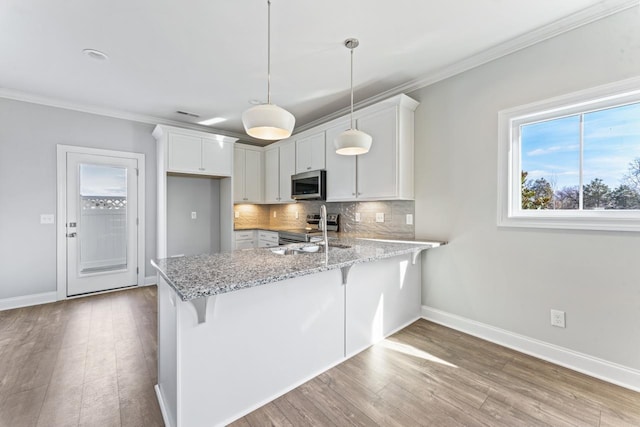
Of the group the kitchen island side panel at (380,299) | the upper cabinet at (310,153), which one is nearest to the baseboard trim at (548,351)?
the kitchen island side panel at (380,299)

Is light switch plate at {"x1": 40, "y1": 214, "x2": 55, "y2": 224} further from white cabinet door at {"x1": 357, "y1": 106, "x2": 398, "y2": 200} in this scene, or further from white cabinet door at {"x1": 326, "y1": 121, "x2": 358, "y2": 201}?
white cabinet door at {"x1": 357, "y1": 106, "x2": 398, "y2": 200}

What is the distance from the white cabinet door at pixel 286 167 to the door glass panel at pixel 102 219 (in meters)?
2.43

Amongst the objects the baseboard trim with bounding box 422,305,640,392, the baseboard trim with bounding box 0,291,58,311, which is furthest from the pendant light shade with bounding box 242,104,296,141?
the baseboard trim with bounding box 0,291,58,311

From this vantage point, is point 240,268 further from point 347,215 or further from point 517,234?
point 347,215

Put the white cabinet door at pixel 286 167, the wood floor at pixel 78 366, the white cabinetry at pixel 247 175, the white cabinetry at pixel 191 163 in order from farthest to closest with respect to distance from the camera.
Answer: the white cabinetry at pixel 247 175
the white cabinet door at pixel 286 167
the white cabinetry at pixel 191 163
the wood floor at pixel 78 366

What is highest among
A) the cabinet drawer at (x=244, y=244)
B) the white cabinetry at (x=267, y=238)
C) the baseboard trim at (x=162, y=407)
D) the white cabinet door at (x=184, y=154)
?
the white cabinet door at (x=184, y=154)

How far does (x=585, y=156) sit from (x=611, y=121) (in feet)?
0.92

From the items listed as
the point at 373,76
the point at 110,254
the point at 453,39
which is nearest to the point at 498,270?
the point at 453,39

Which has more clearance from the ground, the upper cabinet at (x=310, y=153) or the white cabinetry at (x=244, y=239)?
the upper cabinet at (x=310, y=153)

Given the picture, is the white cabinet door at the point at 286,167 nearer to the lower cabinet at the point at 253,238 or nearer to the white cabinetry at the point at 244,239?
the lower cabinet at the point at 253,238

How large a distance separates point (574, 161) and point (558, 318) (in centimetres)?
130

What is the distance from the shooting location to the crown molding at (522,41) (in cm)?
198

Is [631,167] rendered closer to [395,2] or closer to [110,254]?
[395,2]

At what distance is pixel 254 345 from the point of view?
1693mm
